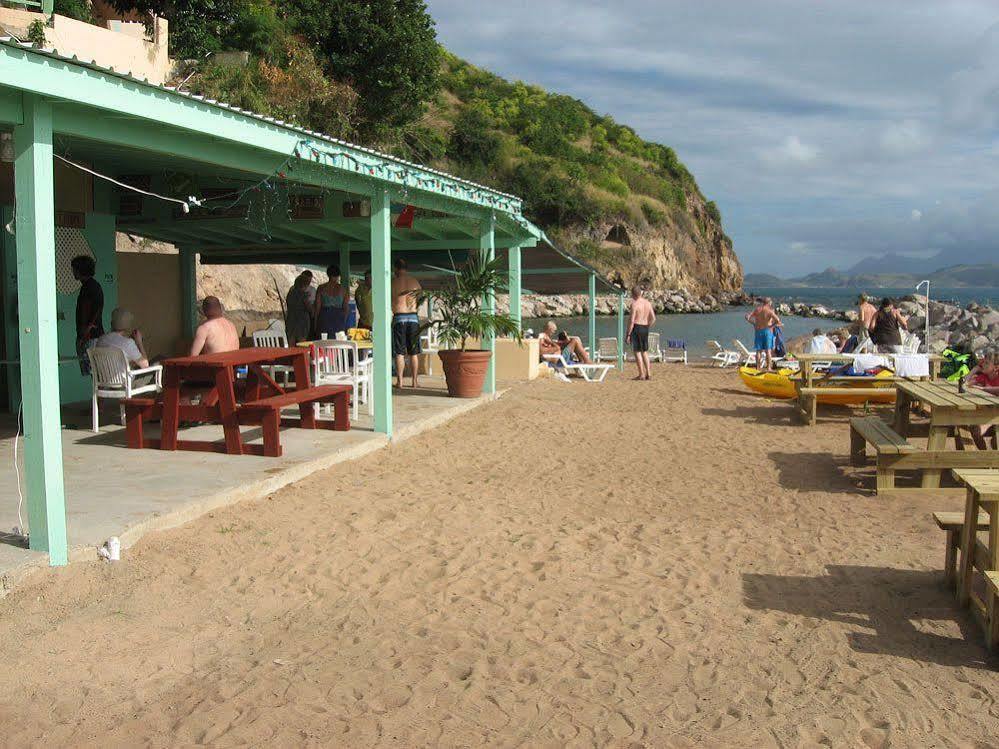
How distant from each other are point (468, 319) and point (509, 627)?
672 centimetres

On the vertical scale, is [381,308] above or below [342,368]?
above

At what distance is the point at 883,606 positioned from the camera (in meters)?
4.11

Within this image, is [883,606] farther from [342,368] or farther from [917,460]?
[342,368]

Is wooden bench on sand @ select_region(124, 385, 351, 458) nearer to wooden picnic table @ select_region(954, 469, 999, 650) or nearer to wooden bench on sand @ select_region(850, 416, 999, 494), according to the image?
wooden bench on sand @ select_region(850, 416, 999, 494)

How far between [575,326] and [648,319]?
27.8 m

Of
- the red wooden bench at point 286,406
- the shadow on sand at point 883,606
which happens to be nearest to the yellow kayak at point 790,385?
the red wooden bench at point 286,406

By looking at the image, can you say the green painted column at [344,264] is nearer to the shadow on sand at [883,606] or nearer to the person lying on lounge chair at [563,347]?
the person lying on lounge chair at [563,347]

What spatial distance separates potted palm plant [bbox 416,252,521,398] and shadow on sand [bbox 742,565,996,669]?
630cm

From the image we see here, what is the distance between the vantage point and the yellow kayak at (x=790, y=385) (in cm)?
1006

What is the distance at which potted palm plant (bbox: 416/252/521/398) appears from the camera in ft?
34.1

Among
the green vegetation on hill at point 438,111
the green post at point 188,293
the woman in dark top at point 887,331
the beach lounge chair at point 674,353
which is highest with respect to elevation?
the green vegetation on hill at point 438,111

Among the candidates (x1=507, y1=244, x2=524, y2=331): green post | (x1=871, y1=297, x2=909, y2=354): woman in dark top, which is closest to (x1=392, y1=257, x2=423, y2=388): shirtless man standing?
(x1=507, y1=244, x2=524, y2=331): green post

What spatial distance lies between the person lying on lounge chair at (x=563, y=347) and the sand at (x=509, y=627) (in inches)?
370

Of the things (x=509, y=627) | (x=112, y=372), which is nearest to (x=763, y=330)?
(x=112, y=372)
